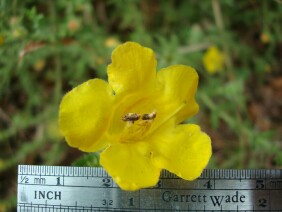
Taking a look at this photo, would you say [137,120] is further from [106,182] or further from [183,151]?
[106,182]

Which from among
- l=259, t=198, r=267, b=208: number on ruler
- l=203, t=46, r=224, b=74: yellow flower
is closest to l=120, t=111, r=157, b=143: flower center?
l=259, t=198, r=267, b=208: number on ruler

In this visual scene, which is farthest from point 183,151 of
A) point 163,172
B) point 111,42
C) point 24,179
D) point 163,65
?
point 111,42

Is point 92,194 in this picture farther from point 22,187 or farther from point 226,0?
point 226,0

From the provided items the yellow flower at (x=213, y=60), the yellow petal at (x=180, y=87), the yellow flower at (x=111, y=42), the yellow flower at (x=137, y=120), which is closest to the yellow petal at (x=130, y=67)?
the yellow flower at (x=137, y=120)

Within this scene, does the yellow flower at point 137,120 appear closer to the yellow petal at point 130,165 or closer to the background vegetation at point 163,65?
the yellow petal at point 130,165

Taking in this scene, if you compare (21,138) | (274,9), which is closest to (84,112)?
(21,138)
